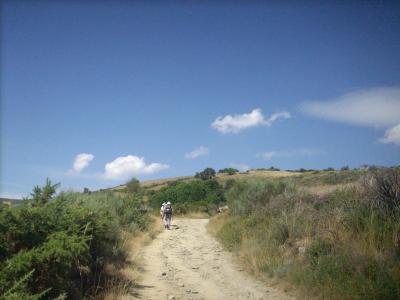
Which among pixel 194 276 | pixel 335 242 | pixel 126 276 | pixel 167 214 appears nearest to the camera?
pixel 335 242

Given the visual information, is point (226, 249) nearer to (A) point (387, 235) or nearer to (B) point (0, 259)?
(A) point (387, 235)

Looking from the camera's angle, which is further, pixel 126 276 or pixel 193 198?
pixel 193 198

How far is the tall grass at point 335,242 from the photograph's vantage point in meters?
7.66

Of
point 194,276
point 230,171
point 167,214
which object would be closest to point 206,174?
point 230,171

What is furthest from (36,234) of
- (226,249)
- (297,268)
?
(226,249)

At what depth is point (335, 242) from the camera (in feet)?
31.1

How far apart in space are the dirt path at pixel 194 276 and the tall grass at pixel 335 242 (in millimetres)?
633

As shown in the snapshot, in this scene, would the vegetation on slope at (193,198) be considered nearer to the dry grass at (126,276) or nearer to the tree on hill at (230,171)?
the dry grass at (126,276)

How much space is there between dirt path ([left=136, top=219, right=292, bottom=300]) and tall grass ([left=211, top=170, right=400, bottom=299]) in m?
0.63

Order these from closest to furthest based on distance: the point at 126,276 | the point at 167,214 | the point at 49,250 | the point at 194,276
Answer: the point at 49,250, the point at 126,276, the point at 194,276, the point at 167,214

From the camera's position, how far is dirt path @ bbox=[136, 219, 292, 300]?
9.05m

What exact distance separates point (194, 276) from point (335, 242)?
410 centimetres

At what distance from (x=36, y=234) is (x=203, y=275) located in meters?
5.48

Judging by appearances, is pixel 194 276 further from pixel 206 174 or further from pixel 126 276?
pixel 206 174
